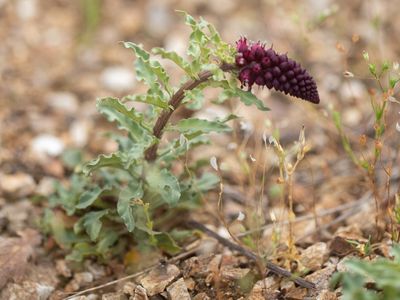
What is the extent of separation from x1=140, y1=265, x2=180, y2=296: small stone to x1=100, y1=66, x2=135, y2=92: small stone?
1609 mm

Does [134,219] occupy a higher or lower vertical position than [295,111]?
lower

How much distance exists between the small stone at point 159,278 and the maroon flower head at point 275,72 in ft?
2.73

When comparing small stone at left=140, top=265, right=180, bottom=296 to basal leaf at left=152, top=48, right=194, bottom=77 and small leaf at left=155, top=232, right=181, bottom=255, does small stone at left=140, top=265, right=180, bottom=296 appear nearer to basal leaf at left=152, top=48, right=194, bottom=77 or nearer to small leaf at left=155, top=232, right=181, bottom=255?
small leaf at left=155, top=232, right=181, bottom=255

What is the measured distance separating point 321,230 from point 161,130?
2.90 ft

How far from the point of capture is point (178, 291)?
2395 mm

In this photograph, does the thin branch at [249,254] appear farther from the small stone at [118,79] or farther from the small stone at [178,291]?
the small stone at [118,79]

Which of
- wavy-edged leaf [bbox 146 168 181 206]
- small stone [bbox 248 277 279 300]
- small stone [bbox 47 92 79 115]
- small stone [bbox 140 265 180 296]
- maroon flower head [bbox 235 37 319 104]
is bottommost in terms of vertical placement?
small stone [bbox 248 277 279 300]

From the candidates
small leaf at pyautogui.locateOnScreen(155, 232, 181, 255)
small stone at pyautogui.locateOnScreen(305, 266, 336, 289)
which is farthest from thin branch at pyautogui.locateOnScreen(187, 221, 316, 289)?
small leaf at pyautogui.locateOnScreen(155, 232, 181, 255)

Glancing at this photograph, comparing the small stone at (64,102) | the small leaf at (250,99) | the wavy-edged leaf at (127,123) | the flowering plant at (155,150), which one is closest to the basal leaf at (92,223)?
Answer: the flowering plant at (155,150)

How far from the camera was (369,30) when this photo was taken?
168 inches

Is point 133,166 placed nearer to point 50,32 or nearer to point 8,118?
point 8,118

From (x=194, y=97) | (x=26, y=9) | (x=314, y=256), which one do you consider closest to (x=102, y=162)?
(x=194, y=97)

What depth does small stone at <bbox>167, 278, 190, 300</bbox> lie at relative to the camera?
2.38 metres

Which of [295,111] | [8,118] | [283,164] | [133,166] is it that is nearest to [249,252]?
[283,164]
